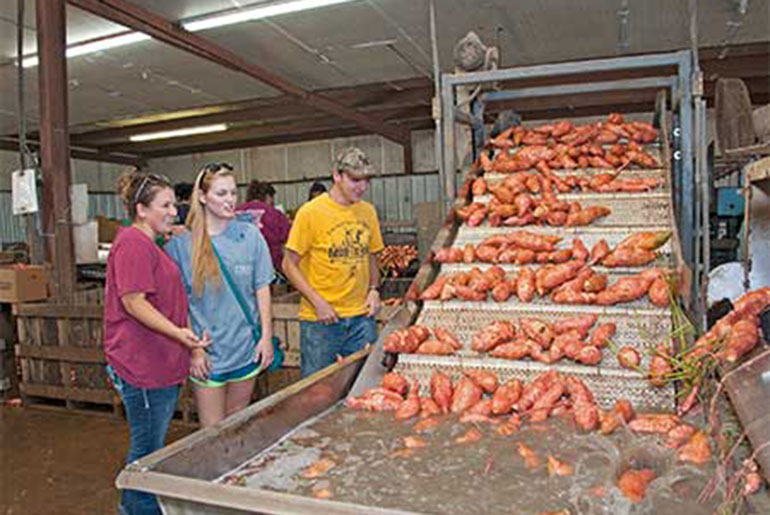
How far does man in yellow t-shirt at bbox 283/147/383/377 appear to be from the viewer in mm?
3277

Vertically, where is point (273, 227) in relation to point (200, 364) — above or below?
above

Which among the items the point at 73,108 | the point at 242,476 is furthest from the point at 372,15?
the point at 73,108

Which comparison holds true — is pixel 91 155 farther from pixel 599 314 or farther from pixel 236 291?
pixel 599 314

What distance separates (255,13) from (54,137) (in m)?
2.41

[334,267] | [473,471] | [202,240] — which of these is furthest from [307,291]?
[473,471]

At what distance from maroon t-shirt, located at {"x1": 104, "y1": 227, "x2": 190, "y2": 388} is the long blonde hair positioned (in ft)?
0.39

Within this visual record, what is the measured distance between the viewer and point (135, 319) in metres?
2.57

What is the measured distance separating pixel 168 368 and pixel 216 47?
5.56 m

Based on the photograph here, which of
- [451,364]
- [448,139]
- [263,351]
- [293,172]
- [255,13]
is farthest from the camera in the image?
[293,172]

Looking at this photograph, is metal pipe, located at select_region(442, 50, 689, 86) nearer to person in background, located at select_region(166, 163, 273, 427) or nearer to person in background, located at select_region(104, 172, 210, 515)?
person in background, located at select_region(166, 163, 273, 427)

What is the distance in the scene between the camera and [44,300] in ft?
18.9

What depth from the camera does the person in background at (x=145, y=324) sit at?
8.24ft

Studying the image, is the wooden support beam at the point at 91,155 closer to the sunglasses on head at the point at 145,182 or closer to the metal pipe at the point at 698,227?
the sunglasses on head at the point at 145,182

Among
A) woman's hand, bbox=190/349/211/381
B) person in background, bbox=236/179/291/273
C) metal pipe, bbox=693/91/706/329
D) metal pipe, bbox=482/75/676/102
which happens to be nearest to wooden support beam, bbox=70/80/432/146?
person in background, bbox=236/179/291/273
